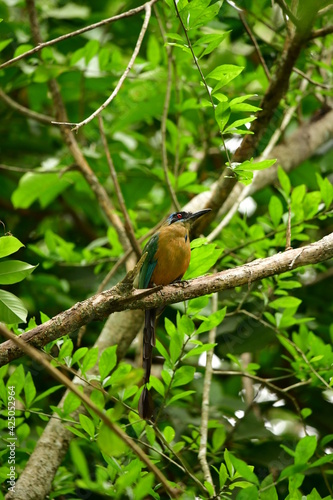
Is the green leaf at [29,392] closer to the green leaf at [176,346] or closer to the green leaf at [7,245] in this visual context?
the green leaf at [176,346]

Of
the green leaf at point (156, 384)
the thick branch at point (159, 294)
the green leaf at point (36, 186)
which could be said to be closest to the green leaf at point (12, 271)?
the thick branch at point (159, 294)

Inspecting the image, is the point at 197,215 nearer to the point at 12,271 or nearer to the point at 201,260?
the point at 201,260

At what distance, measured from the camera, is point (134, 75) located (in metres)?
4.71

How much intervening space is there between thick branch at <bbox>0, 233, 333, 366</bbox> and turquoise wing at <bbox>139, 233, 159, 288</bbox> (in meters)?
1.10

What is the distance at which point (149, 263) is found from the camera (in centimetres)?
389

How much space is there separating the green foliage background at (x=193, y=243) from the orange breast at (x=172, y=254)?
0.25 meters

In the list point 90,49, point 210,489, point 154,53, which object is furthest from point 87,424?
point 154,53

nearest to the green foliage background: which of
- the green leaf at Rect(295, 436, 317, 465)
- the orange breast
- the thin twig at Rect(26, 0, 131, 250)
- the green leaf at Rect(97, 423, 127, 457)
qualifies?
the green leaf at Rect(295, 436, 317, 465)

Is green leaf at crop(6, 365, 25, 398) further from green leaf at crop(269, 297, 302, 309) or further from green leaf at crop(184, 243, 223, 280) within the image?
green leaf at crop(269, 297, 302, 309)

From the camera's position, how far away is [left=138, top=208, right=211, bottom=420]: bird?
11.4ft

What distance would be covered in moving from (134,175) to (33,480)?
2.62 metres

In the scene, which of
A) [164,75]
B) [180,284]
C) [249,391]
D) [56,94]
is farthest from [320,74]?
[180,284]

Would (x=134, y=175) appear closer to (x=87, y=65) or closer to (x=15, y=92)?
(x=87, y=65)

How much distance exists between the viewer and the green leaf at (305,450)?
7.54ft
